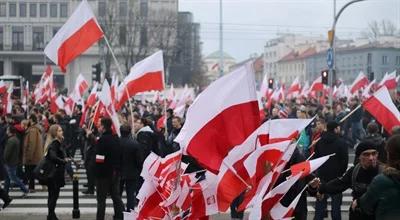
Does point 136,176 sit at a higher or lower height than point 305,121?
lower

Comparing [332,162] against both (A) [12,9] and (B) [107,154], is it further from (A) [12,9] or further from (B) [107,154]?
(A) [12,9]

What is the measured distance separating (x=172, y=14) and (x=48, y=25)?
77.3ft

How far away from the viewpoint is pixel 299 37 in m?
156

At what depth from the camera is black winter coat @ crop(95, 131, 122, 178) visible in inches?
414

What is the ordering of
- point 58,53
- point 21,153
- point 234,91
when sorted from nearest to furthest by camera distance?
point 234,91, point 58,53, point 21,153

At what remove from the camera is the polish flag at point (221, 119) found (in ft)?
20.0

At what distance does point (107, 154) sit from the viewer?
10.5 m

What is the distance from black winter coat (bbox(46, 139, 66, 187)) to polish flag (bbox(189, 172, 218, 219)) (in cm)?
449

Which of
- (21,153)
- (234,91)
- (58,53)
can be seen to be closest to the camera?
(234,91)

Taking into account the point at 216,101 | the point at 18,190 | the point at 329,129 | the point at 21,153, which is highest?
the point at 216,101

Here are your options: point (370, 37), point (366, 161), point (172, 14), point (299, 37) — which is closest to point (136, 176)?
point (366, 161)

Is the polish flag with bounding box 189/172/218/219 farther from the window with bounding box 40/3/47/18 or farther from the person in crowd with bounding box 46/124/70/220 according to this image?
the window with bounding box 40/3/47/18

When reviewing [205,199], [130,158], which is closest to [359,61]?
[130,158]

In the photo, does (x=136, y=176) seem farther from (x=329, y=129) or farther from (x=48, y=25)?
(x=48, y=25)
